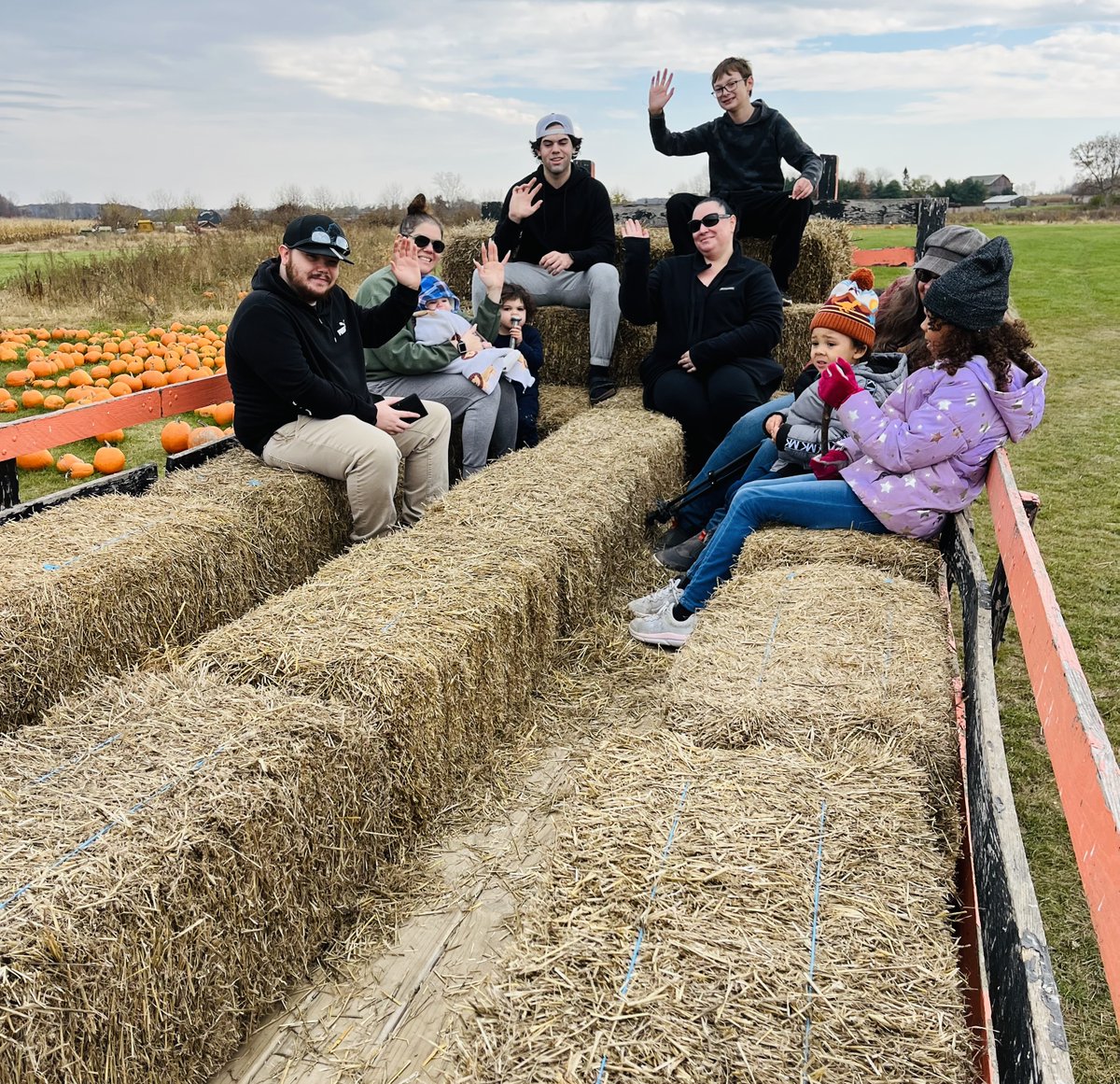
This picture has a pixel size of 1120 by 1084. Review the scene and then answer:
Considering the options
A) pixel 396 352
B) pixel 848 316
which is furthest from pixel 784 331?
pixel 396 352

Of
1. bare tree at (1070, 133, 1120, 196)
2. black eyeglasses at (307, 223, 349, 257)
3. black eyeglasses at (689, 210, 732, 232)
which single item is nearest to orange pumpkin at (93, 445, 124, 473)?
black eyeglasses at (307, 223, 349, 257)

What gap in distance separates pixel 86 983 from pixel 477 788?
162cm

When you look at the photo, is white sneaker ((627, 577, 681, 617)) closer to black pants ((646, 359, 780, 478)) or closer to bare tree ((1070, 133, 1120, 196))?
black pants ((646, 359, 780, 478))

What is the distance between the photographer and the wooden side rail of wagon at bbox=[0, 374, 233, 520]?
458cm

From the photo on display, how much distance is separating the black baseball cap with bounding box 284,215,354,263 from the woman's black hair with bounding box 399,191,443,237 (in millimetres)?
1019

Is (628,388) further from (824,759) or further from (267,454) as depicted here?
(824,759)

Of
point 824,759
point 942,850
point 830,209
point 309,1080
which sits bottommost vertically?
point 309,1080

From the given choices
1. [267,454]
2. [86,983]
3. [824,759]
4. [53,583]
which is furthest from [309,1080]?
[267,454]

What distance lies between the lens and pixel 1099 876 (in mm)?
1409

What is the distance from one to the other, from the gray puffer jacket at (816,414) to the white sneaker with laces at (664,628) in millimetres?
976

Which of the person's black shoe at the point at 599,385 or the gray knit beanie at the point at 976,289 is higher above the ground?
the gray knit beanie at the point at 976,289

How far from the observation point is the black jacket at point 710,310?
→ 19.4 ft

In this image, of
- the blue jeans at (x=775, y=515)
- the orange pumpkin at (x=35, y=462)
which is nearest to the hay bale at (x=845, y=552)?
the blue jeans at (x=775, y=515)

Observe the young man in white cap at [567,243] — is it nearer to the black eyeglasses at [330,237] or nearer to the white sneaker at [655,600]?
the black eyeglasses at [330,237]
